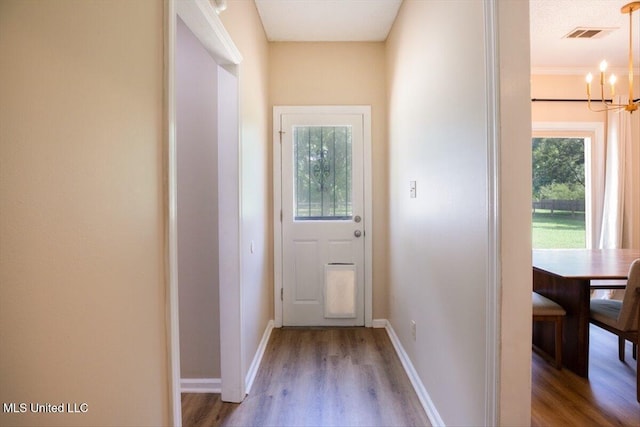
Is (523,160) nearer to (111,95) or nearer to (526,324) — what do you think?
(526,324)

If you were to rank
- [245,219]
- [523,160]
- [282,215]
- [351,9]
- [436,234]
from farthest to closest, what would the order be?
1. [282,215]
2. [351,9]
3. [245,219]
4. [436,234]
5. [523,160]

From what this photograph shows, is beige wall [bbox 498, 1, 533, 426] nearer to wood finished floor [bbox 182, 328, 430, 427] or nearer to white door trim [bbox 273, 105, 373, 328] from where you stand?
wood finished floor [bbox 182, 328, 430, 427]

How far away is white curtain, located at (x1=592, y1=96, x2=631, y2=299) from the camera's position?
3578mm

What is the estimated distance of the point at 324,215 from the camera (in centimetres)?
315

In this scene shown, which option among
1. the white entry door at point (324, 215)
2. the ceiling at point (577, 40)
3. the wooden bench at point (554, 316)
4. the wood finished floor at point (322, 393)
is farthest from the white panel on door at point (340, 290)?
the ceiling at point (577, 40)

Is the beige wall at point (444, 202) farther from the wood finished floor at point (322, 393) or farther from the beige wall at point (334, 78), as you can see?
the beige wall at point (334, 78)

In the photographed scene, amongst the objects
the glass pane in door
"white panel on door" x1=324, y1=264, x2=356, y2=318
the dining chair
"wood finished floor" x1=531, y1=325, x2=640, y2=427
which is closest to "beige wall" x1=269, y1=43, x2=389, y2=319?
the glass pane in door

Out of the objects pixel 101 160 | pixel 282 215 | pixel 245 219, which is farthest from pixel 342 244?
pixel 101 160

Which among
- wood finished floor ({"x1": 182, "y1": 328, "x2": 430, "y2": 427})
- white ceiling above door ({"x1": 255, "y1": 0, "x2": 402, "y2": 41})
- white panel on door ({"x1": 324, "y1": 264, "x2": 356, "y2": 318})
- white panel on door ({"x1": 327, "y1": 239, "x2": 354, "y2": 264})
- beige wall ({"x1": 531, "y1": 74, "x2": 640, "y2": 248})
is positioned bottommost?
wood finished floor ({"x1": 182, "y1": 328, "x2": 430, "y2": 427})

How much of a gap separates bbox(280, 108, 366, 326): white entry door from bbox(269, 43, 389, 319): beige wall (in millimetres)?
167

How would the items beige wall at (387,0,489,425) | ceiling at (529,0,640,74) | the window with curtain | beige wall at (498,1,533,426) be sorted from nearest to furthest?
beige wall at (498,1,533,426) → beige wall at (387,0,489,425) → ceiling at (529,0,640,74) → the window with curtain

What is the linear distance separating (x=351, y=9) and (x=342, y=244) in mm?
2053

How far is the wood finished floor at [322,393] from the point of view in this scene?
1830mm

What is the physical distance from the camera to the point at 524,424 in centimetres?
118
